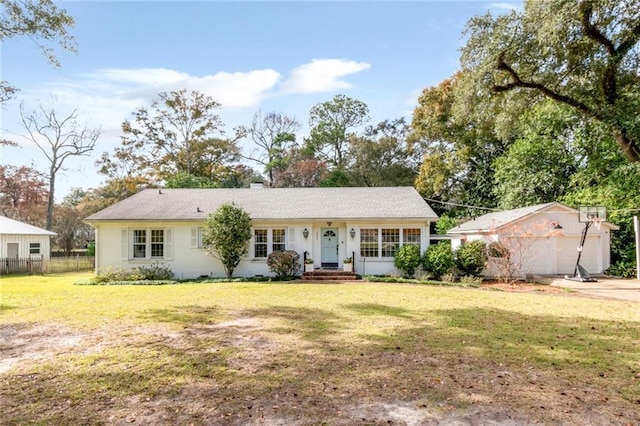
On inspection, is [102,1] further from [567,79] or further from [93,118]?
[93,118]

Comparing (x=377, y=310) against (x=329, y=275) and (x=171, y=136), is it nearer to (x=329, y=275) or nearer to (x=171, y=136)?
(x=329, y=275)

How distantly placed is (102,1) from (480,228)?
1762 centimetres

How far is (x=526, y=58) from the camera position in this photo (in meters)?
14.0

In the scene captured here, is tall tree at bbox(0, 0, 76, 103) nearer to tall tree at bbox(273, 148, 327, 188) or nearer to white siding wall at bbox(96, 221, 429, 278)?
white siding wall at bbox(96, 221, 429, 278)

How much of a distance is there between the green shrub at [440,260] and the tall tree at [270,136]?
2312cm

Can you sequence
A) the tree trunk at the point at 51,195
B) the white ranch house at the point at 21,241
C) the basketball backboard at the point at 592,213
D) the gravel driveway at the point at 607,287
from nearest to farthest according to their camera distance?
1. the gravel driveway at the point at 607,287
2. the basketball backboard at the point at 592,213
3. the white ranch house at the point at 21,241
4. the tree trunk at the point at 51,195

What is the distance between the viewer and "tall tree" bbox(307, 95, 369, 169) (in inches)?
1489

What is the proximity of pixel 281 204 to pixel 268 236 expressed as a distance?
6.90 ft

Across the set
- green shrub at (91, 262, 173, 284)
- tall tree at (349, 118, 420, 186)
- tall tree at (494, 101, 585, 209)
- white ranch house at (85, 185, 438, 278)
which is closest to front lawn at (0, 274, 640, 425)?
green shrub at (91, 262, 173, 284)

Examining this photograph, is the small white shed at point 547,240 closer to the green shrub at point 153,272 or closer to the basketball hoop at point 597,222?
the basketball hoop at point 597,222

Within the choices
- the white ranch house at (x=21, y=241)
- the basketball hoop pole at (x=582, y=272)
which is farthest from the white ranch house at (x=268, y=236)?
the white ranch house at (x=21, y=241)

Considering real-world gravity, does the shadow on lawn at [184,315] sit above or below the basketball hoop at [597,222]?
below

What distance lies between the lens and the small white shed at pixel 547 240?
17.3 meters

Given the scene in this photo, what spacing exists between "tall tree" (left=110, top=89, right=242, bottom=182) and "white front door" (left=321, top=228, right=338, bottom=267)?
19374mm
